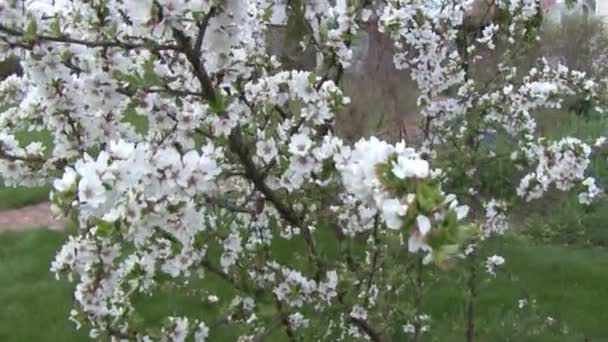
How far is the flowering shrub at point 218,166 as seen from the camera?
1808 millimetres

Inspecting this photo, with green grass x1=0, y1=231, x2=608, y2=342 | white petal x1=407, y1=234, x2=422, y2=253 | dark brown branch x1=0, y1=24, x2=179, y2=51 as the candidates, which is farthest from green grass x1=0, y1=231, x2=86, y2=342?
white petal x1=407, y1=234, x2=422, y2=253

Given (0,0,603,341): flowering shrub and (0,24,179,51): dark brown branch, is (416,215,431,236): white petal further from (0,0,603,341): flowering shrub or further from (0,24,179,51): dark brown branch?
A: (0,24,179,51): dark brown branch

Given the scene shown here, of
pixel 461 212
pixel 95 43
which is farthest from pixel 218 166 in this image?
pixel 461 212

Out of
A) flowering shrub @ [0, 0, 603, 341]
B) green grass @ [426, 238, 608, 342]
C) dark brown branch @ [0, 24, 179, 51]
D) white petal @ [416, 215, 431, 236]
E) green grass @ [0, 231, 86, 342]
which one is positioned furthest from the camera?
green grass @ [0, 231, 86, 342]

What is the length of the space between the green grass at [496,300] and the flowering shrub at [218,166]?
1192 millimetres

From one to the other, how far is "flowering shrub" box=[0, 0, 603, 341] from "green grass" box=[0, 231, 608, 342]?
3.91ft

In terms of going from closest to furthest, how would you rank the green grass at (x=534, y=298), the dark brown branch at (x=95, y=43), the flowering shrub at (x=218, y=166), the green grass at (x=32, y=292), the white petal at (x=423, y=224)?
the white petal at (x=423, y=224), the flowering shrub at (x=218, y=166), the dark brown branch at (x=95, y=43), the green grass at (x=534, y=298), the green grass at (x=32, y=292)

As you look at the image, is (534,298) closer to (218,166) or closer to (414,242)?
(218,166)

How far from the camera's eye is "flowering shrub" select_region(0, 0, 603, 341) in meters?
1.81

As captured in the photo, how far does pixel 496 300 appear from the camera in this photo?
17.0ft

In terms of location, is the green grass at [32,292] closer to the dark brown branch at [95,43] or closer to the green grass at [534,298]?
the green grass at [534,298]

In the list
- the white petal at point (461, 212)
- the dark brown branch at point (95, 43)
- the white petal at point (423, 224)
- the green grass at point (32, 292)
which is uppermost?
the green grass at point (32, 292)

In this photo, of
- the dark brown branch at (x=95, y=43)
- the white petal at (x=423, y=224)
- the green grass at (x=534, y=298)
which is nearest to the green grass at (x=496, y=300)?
the green grass at (x=534, y=298)

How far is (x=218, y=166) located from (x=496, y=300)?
3300 mm
